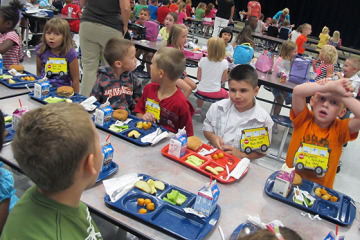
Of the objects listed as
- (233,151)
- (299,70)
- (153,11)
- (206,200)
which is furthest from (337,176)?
(153,11)

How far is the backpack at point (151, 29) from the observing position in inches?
208

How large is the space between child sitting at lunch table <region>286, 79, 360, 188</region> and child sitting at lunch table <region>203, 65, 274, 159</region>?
0.25 meters

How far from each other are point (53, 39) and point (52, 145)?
2.47 m

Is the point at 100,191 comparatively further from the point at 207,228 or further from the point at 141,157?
the point at 207,228

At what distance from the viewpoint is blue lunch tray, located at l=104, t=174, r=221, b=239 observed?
4.22ft

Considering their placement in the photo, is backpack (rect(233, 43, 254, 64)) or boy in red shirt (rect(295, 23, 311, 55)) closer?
backpack (rect(233, 43, 254, 64))

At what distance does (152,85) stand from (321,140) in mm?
1344

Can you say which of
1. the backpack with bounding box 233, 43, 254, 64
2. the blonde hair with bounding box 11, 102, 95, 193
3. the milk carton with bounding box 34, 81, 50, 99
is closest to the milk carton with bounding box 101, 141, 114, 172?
the blonde hair with bounding box 11, 102, 95, 193

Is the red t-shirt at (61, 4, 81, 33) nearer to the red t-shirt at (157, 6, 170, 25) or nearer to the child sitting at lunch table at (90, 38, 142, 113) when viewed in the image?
the red t-shirt at (157, 6, 170, 25)

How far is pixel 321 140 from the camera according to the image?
2.08m

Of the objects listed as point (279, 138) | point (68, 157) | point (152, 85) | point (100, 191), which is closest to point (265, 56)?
point (279, 138)

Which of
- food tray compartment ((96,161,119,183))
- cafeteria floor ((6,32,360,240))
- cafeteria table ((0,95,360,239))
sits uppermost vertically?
food tray compartment ((96,161,119,183))

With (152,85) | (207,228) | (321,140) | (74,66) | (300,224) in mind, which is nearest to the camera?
(207,228)

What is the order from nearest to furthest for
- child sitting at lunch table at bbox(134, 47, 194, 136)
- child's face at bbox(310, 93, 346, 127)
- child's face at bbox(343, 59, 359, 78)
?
child's face at bbox(310, 93, 346, 127) < child sitting at lunch table at bbox(134, 47, 194, 136) < child's face at bbox(343, 59, 359, 78)
